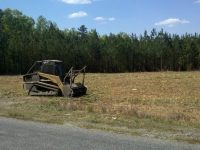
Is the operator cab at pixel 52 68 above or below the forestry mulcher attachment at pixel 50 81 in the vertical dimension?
above

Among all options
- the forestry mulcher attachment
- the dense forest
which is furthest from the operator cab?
the dense forest

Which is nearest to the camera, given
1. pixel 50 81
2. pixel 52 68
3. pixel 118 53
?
pixel 50 81

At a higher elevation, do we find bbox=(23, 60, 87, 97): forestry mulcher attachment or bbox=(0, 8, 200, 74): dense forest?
bbox=(0, 8, 200, 74): dense forest

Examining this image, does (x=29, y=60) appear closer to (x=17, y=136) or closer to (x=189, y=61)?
(x=189, y=61)

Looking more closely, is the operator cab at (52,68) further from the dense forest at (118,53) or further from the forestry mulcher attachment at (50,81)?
the dense forest at (118,53)

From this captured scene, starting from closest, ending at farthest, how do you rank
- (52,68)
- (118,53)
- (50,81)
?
(50,81)
(52,68)
(118,53)

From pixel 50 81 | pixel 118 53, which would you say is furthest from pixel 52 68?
pixel 118 53

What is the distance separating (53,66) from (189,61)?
3799 centimetres

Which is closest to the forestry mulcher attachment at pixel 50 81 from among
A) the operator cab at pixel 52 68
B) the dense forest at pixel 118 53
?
the operator cab at pixel 52 68

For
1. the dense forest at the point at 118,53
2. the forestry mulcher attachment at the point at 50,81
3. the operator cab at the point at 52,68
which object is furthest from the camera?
the dense forest at the point at 118,53

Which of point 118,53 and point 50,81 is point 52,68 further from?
point 118,53

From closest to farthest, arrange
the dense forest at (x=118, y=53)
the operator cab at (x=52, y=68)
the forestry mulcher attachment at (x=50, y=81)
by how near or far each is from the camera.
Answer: the forestry mulcher attachment at (x=50, y=81) → the operator cab at (x=52, y=68) → the dense forest at (x=118, y=53)

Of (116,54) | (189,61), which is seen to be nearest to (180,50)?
(189,61)

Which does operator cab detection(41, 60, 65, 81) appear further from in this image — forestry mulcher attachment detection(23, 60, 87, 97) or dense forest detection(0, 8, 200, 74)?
dense forest detection(0, 8, 200, 74)
